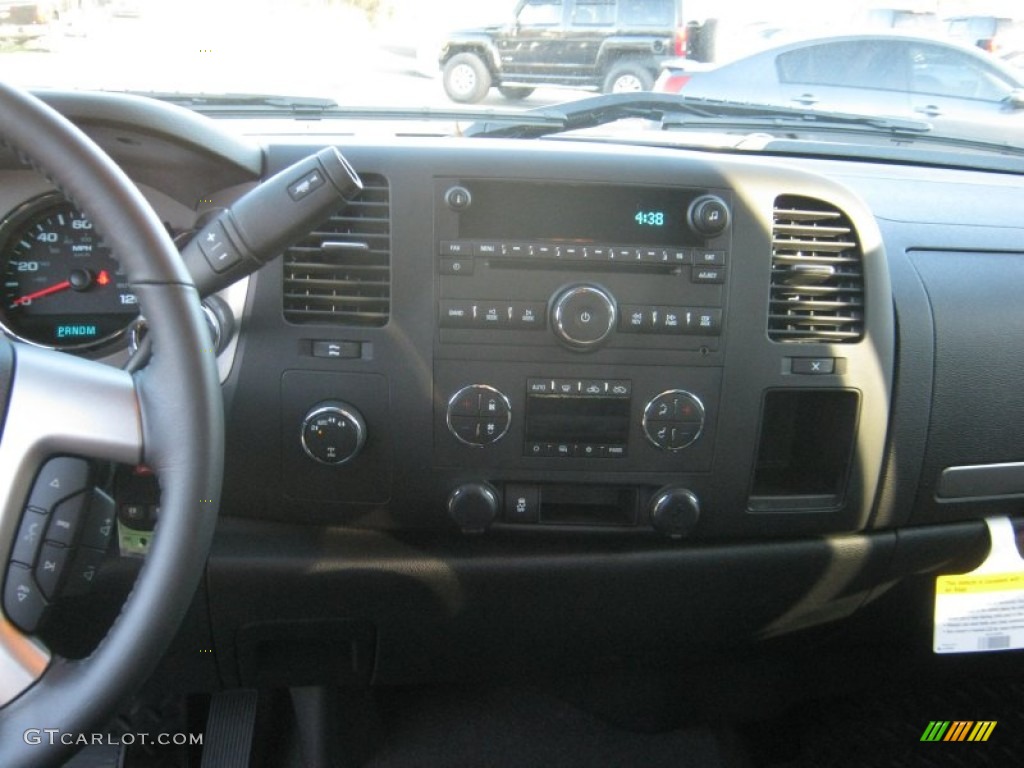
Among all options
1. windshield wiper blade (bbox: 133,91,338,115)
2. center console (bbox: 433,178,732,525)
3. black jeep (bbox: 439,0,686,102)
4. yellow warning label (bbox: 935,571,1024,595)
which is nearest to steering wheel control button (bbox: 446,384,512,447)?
center console (bbox: 433,178,732,525)

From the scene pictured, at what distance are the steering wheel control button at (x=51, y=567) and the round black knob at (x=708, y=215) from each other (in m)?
1.07

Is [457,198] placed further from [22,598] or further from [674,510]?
[22,598]

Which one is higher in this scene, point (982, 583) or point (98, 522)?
point (98, 522)

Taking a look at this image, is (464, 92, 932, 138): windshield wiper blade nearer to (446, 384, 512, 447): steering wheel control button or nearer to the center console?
the center console

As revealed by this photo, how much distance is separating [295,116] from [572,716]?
1.60 metres

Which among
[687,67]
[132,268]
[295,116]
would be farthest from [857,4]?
[132,268]

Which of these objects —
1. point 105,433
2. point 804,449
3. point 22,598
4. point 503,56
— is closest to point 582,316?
point 804,449

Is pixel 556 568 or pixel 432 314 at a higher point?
pixel 432 314

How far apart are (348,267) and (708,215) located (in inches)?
23.5

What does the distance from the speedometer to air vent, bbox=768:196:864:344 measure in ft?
3.66

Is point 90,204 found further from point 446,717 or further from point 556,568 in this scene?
point 446,717

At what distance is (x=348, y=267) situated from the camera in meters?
1.71

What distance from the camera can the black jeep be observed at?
142 inches

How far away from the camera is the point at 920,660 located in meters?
2.25
